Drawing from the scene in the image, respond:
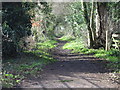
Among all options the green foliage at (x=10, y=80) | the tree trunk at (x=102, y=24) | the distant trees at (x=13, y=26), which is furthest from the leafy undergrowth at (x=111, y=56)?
the distant trees at (x=13, y=26)

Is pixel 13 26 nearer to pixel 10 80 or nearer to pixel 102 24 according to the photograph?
pixel 10 80

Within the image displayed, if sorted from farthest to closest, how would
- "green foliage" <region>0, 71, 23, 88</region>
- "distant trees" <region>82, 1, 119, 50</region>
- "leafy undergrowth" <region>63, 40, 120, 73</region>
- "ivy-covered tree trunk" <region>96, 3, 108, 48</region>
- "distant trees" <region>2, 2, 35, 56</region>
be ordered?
"ivy-covered tree trunk" <region>96, 3, 108, 48</region> < "distant trees" <region>82, 1, 119, 50</region> < "distant trees" <region>2, 2, 35, 56</region> < "leafy undergrowth" <region>63, 40, 120, 73</region> < "green foliage" <region>0, 71, 23, 88</region>

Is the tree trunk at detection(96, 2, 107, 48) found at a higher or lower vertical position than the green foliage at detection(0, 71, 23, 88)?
higher

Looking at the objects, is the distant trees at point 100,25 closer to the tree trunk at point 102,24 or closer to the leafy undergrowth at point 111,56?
the tree trunk at point 102,24

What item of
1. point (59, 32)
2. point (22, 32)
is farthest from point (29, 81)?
point (59, 32)

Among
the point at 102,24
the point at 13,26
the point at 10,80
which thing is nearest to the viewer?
the point at 10,80

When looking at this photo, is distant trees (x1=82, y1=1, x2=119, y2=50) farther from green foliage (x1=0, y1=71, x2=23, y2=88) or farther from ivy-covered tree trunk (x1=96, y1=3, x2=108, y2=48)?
green foliage (x1=0, y1=71, x2=23, y2=88)

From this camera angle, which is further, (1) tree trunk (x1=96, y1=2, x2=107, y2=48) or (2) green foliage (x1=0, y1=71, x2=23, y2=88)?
(1) tree trunk (x1=96, y1=2, x2=107, y2=48)

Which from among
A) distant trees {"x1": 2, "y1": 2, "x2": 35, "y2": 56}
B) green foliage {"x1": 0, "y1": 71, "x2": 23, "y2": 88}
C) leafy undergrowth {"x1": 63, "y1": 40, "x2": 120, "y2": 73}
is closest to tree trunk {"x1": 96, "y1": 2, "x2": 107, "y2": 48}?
leafy undergrowth {"x1": 63, "y1": 40, "x2": 120, "y2": 73}

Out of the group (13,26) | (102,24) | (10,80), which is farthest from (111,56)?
(10,80)

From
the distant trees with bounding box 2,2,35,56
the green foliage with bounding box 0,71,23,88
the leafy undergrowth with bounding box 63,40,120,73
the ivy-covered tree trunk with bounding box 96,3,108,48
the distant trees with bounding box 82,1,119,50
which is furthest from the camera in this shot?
the ivy-covered tree trunk with bounding box 96,3,108,48

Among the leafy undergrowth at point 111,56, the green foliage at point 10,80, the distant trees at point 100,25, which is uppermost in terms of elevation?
the distant trees at point 100,25

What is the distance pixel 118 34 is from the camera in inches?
612

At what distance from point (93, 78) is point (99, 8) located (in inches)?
447
